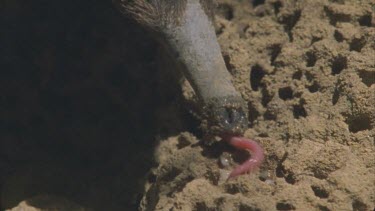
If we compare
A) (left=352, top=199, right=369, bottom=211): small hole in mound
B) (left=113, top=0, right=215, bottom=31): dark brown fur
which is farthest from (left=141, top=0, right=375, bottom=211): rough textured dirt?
(left=113, top=0, right=215, bottom=31): dark brown fur

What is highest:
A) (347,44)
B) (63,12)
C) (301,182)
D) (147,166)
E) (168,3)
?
(347,44)

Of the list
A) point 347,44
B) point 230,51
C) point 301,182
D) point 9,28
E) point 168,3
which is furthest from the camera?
point 9,28

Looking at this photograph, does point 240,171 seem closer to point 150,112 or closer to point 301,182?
point 301,182

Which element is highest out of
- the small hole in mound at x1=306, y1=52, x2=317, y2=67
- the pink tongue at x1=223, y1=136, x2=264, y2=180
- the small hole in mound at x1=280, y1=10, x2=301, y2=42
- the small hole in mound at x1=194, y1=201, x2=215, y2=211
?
the small hole in mound at x1=280, y1=10, x2=301, y2=42

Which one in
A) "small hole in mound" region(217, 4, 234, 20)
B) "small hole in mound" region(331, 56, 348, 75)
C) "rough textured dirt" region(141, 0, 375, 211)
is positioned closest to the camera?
"rough textured dirt" region(141, 0, 375, 211)

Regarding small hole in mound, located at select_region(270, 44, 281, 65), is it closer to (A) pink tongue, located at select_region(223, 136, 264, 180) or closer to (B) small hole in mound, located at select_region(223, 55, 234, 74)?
(B) small hole in mound, located at select_region(223, 55, 234, 74)

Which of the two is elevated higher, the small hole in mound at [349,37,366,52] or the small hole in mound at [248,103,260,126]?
the small hole in mound at [349,37,366,52]

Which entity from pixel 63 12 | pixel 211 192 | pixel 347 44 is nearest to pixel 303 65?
pixel 347 44
